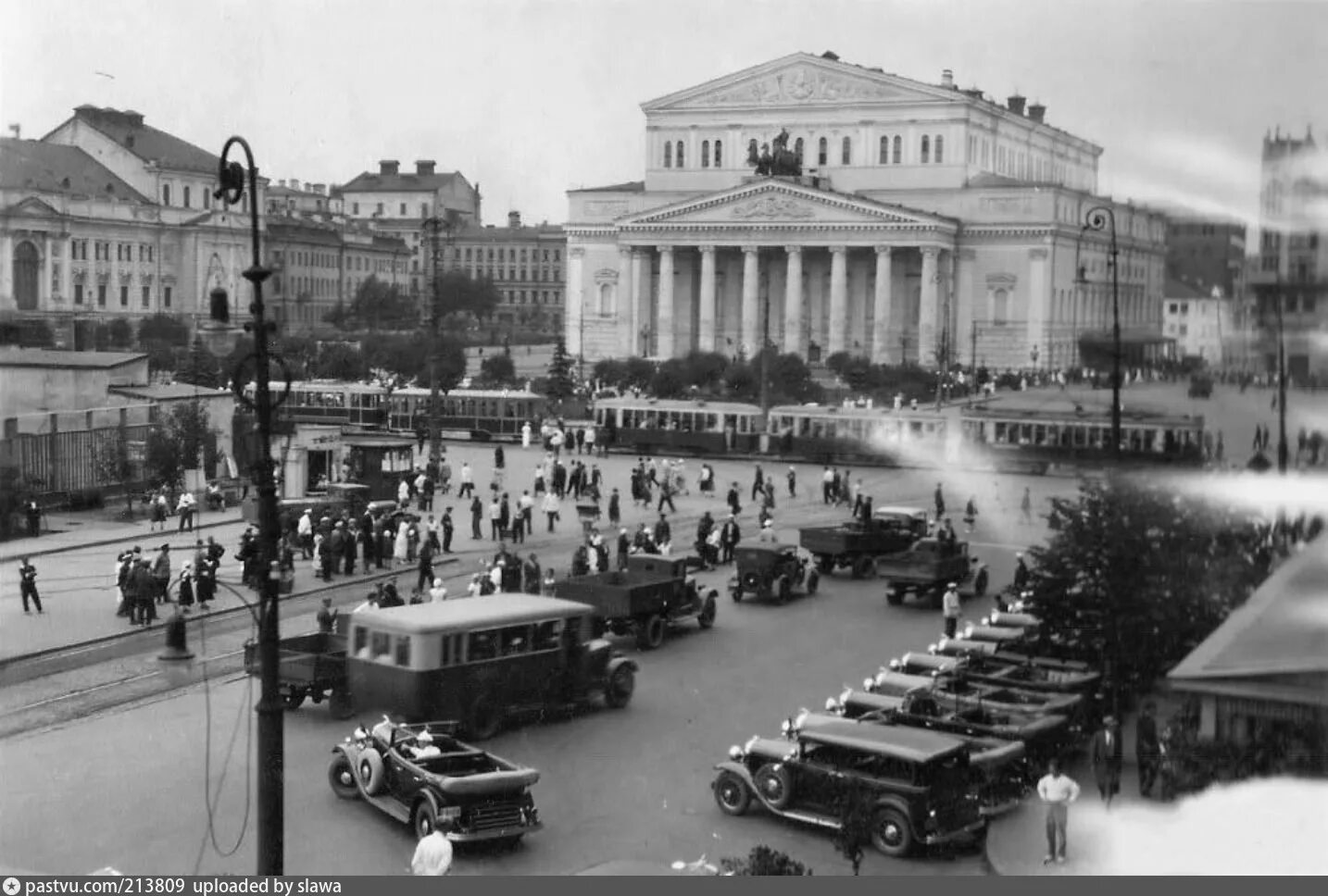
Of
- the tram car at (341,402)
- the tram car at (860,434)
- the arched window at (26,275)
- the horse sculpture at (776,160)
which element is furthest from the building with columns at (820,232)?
the arched window at (26,275)

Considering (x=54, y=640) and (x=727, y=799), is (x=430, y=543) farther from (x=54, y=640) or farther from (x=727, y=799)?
(x=727, y=799)

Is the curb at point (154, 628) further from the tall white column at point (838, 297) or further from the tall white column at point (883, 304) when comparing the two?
the tall white column at point (838, 297)

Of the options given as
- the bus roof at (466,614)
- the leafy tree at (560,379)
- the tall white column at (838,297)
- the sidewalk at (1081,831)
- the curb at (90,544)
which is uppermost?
the tall white column at (838,297)

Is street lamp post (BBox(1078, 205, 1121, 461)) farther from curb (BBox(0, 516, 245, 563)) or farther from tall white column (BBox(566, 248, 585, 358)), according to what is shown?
tall white column (BBox(566, 248, 585, 358))

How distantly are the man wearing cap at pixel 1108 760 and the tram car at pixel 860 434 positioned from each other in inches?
518

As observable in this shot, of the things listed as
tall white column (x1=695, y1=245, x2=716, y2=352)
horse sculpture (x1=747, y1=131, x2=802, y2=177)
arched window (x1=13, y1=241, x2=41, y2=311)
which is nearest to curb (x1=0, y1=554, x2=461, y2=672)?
arched window (x1=13, y1=241, x2=41, y2=311)

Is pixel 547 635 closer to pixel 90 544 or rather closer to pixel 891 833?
pixel 891 833

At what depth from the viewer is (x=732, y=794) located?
1079cm

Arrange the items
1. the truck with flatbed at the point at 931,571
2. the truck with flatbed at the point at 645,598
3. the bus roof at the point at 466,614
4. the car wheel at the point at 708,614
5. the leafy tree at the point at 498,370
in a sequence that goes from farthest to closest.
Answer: the leafy tree at the point at 498,370
the truck with flatbed at the point at 931,571
the car wheel at the point at 708,614
the truck with flatbed at the point at 645,598
the bus roof at the point at 466,614

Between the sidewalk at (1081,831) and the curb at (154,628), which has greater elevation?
the curb at (154,628)

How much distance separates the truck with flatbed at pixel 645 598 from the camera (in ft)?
50.6

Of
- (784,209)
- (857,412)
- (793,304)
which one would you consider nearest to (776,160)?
(784,209)

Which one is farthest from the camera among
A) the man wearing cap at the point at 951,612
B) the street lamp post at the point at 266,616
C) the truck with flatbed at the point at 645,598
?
the truck with flatbed at the point at 645,598

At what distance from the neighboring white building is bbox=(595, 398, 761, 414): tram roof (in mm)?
23622
